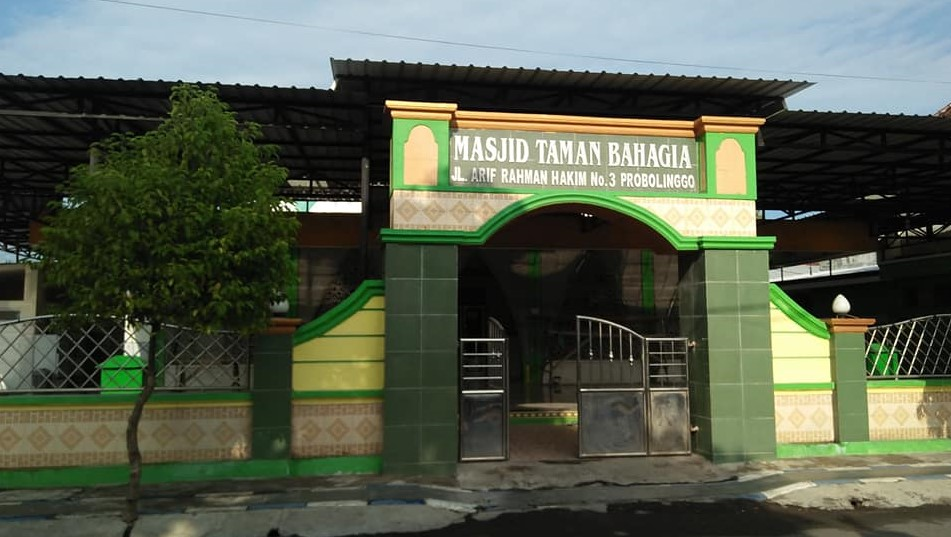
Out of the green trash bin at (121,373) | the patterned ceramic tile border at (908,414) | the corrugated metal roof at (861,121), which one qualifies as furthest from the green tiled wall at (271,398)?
the corrugated metal roof at (861,121)

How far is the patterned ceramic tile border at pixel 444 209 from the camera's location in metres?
8.05

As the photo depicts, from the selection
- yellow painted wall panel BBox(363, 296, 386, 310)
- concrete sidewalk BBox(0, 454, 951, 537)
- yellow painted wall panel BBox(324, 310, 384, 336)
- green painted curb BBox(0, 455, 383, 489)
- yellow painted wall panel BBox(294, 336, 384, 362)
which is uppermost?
yellow painted wall panel BBox(363, 296, 386, 310)

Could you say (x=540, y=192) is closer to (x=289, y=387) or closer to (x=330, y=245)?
(x=289, y=387)

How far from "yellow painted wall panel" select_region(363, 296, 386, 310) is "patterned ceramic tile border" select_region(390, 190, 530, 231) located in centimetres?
96

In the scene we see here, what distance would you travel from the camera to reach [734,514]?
660cm

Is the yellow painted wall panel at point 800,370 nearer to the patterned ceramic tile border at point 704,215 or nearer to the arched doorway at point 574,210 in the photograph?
the arched doorway at point 574,210

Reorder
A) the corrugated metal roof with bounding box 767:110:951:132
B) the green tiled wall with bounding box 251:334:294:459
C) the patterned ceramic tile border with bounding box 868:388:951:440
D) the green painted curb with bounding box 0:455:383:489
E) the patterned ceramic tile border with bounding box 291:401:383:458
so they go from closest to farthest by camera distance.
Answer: the green painted curb with bounding box 0:455:383:489
the green tiled wall with bounding box 251:334:294:459
the patterned ceramic tile border with bounding box 291:401:383:458
the patterned ceramic tile border with bounding box 868:388:951:440
the corrugated metal roof with bounding box 767:110:951:132

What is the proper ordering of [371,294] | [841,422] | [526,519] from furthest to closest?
[841,422], [371,294], [526,519]

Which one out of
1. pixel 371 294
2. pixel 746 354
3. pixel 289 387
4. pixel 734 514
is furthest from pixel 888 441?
pixel 289 387

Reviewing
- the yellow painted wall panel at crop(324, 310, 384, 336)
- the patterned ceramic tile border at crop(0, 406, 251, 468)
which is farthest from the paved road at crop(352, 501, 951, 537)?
the patterned ceramic tile border at crop(0, 406, 251, 468)

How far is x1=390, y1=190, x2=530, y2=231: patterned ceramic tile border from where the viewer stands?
8.05 m

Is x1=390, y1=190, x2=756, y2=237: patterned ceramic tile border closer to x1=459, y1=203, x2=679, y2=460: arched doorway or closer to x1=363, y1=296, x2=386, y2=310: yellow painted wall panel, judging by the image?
x1=363, y1=296, x2=386, y2=310: yellow painted wall panel

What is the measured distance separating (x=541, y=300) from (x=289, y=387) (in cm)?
909

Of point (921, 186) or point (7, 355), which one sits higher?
point (921, 186)
